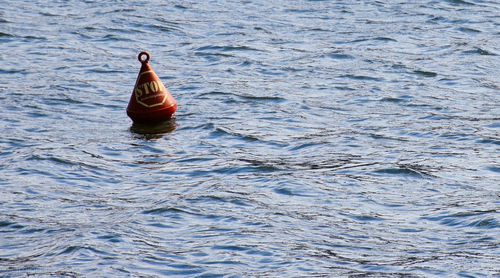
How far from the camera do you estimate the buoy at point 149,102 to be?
12125 mm

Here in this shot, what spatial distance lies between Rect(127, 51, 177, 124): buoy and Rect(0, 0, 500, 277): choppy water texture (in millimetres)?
212

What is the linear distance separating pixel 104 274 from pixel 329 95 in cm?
715

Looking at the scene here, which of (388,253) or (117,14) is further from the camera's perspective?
(117,14)

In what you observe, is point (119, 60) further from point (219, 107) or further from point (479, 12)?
point (479, 12)

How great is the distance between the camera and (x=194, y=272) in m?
7.46

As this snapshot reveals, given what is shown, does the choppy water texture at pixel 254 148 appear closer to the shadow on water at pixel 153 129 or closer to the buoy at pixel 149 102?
the shadow on water at pixel 153 129

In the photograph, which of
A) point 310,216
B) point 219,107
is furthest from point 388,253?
point 219,107

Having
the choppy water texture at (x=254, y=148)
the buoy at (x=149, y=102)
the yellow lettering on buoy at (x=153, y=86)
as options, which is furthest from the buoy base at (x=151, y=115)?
the yellow lettering on buoy at (x=153, y=86)

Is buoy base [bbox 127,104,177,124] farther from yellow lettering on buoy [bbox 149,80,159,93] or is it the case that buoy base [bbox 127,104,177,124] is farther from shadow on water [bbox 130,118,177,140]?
yellow lettering on buoy [bbox 149,80,159,93]

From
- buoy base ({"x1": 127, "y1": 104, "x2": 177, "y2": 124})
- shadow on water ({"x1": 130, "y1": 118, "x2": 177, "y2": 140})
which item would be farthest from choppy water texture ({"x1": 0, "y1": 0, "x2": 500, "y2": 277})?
buoy base ({"x1": 127, "y1": 104, "x2": 177, "y2": 124})

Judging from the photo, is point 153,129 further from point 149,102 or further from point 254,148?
point 254,148

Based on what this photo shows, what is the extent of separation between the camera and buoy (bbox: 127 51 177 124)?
477 inches

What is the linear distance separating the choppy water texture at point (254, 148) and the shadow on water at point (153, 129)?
0.04 meters

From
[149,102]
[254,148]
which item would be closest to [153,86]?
[149,102]
